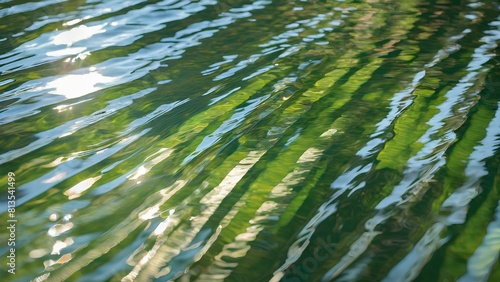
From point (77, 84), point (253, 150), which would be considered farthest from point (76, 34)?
point (253, 150)

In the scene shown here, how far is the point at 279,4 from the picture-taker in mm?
3072

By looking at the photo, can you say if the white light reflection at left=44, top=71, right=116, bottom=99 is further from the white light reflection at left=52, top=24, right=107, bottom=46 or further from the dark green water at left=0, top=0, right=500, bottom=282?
the white light reflection at left=52, top=24, right=107, bottom=46

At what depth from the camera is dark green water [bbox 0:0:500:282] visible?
113 centimetres

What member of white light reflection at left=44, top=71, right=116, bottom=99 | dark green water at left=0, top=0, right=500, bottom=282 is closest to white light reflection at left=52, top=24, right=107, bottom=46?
dark green water at left=0, top=0, right=500, bottom=282

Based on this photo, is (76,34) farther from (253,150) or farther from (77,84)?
(253,150)

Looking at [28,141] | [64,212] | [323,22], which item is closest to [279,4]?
[323,22]

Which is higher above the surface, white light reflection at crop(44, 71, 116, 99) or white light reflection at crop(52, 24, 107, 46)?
white light reflection at crop(52, 24, 107, 46)

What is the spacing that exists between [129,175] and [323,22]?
Answer: 1.62m

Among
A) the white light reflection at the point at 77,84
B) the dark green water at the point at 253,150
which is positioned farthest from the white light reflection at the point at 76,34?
the white light reflection at the point at 77,84

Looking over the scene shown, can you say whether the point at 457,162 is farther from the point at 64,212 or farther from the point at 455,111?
the point at 64,212

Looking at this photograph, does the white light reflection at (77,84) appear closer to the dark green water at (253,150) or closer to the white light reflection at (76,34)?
the dark green water at (253,150)

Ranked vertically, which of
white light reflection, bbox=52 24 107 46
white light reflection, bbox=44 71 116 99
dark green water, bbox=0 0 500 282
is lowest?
dark green water, bbox=0 0 500 282

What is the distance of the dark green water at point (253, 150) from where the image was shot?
113 centimetres

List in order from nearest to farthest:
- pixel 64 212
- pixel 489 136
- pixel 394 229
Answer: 1. pixel 394 229
2. pixel 64 212
3. pixel 489 136
